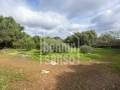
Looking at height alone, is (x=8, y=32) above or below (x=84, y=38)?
above

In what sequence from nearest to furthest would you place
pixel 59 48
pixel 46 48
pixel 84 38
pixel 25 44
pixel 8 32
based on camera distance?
1. pixel 46 48
2. pixel 59 48
3. pixel 25 44
4. pixel 8 32
5. pixel 84 38

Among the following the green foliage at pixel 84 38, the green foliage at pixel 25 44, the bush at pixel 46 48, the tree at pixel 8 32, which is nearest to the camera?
the bush at pixel 46 48

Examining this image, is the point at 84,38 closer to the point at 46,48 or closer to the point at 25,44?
the point at 25,44

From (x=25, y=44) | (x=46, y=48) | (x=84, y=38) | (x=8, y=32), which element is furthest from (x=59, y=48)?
(x=84, y=38)

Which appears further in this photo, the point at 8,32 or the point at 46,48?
the point at 8,32

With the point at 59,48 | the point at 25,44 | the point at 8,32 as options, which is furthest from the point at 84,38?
the point at 59,48

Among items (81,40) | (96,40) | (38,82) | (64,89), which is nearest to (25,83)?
(38,82)

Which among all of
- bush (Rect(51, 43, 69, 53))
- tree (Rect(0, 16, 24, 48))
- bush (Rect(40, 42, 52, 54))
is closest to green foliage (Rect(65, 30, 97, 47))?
tree (Rect(0, 16, 24, 48))

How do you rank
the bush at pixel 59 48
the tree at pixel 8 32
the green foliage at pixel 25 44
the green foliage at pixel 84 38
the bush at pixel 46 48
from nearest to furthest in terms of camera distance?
the bush at pixel 46 48, the bush at pixel 59 48, the green foliage at pixel 25 44, the tree at pixel 8 32, the green foliage at pixel 84 38

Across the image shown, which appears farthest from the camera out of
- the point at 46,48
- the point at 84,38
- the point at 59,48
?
the point at 84,38

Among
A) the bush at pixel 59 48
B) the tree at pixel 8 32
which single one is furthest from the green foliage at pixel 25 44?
the bush at pixel 59 48

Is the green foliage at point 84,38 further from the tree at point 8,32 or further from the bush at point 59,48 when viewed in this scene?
the bush at point 59,48

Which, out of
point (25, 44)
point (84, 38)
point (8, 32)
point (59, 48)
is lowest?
point (59, 48)

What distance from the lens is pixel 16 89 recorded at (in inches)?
179
